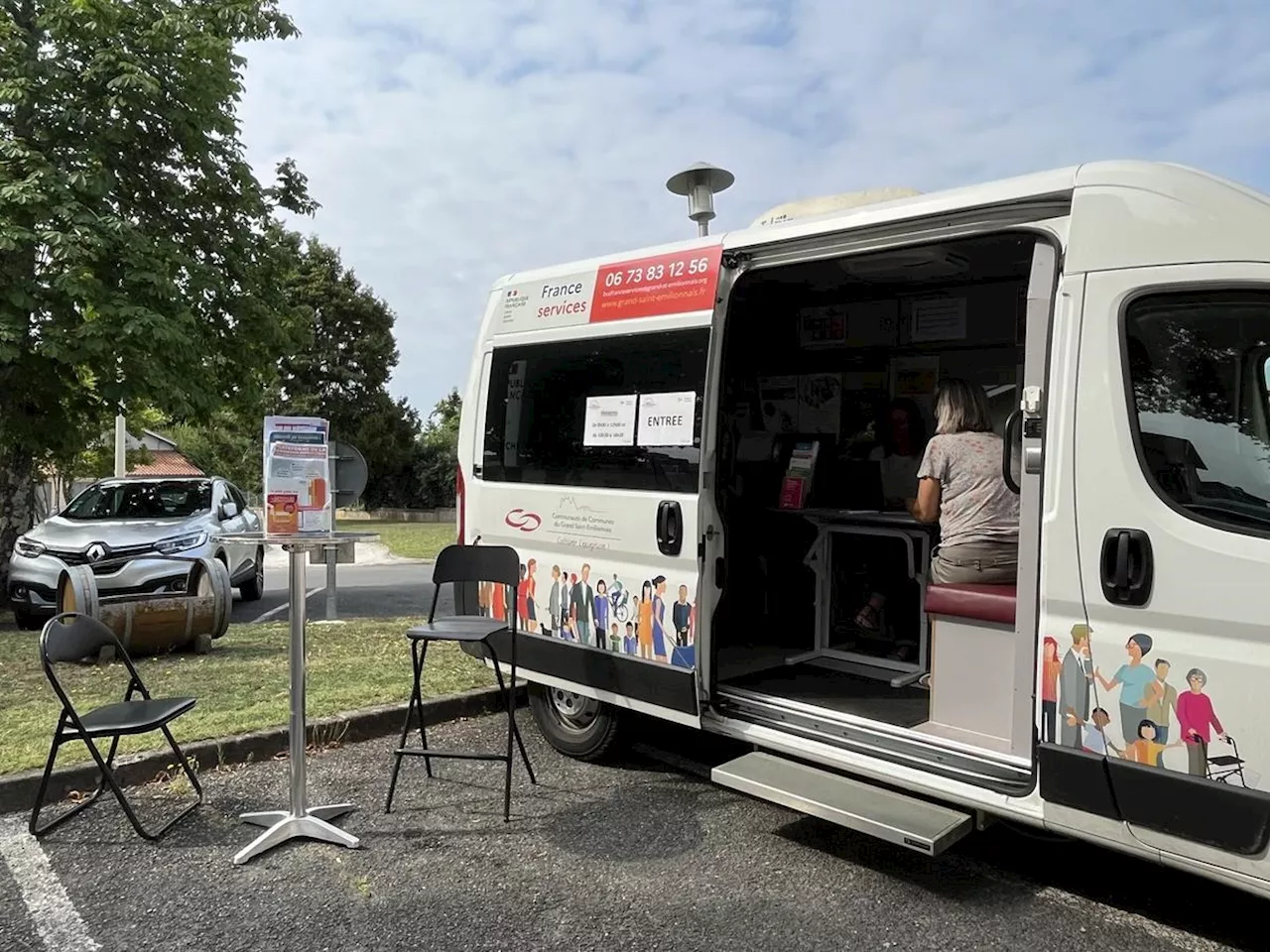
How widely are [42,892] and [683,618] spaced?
2570mm

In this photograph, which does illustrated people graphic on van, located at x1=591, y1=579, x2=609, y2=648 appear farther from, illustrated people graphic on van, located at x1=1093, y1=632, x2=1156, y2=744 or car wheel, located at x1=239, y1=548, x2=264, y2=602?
car wheel, located at x1=239, y1=548, x2=264, y2=602

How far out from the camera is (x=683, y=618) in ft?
13.4

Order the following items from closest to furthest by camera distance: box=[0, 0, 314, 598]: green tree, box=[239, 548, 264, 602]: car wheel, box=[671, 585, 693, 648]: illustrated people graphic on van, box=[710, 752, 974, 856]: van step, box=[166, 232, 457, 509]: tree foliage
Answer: box=[710, 752, 974, 856]: van step, box=[671, 585, 693, 648]: illustrated people graphic on van, box=[0, 0, 314, 598]: green tree, box=[239, 548, 264, 602]: car wheel, box=[166, 232, 457, 509]: tree foliage

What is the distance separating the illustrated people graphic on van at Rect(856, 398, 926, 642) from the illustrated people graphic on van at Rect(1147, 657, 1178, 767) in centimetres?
295

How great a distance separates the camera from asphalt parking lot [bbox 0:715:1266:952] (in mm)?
3070

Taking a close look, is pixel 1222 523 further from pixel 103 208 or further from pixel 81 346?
pixel 103 208

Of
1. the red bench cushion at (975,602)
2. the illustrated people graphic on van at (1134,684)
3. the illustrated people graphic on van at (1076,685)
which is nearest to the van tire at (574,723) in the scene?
the red bench cushion at (975,602)

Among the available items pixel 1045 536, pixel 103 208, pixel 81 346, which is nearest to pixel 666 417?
pixel 1045 536

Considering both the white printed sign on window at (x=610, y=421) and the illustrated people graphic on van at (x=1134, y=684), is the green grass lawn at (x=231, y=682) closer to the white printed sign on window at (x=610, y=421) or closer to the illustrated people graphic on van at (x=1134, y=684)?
the white printed sign on window at (x=610, y=421)

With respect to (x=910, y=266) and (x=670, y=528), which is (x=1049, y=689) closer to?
(x=670, y=528)

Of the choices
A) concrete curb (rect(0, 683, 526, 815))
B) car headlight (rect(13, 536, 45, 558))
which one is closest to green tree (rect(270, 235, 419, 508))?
car headlight (rect(13, 536, 45, 558))

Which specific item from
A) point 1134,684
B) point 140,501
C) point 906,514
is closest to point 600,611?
point 906,514

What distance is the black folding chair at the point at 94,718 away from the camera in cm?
369

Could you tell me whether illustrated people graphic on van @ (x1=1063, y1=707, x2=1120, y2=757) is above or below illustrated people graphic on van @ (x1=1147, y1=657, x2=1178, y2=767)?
below
